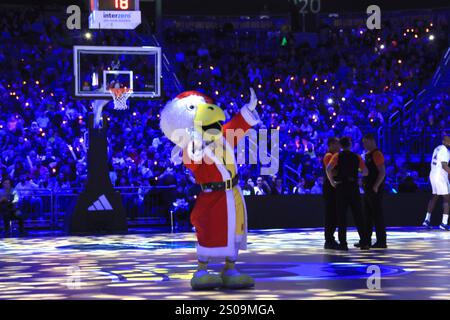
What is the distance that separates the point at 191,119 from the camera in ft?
35.9

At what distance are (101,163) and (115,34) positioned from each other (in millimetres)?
11536

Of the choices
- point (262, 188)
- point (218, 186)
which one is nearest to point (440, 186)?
point (262, 188)

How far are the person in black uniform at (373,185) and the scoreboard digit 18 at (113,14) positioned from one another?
6.28m

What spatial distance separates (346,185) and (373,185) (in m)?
0.48

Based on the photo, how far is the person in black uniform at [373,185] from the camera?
15188 mm

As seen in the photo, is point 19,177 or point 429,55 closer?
point 19,177

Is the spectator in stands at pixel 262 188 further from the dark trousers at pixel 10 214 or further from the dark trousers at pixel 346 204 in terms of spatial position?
the dark trousers at pixel 346 204

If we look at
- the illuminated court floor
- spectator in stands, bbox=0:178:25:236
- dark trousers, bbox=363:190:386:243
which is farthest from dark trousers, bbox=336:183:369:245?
spectator in stands, bbox=0:178:25:236

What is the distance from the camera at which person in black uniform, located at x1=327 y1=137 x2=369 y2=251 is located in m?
14.9

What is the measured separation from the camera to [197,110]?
10883 millimetres

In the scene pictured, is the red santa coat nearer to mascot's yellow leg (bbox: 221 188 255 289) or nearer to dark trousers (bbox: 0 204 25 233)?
mascot's yellow leg (bbox: 221 188 255 289)
